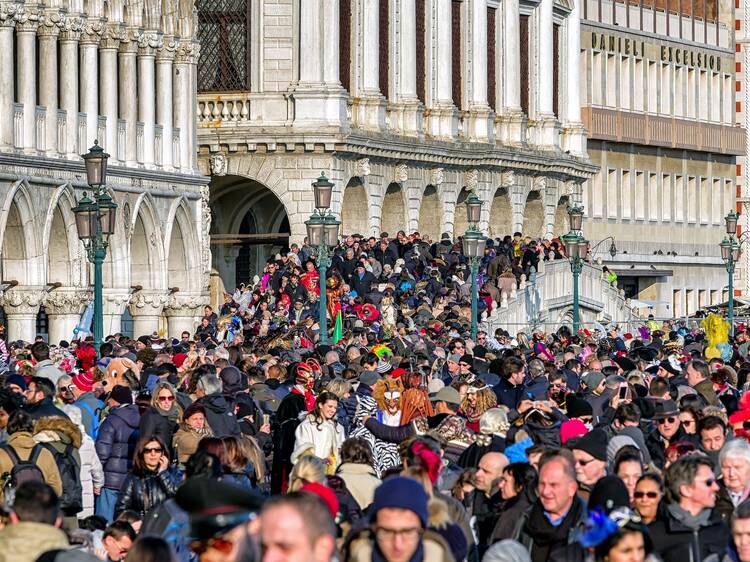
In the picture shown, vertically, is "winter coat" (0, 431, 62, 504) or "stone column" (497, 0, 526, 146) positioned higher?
"stone column" (497, 0, 526, 146)

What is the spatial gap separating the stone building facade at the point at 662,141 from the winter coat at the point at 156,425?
57351mm

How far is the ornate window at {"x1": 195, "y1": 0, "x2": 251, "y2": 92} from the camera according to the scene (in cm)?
5859

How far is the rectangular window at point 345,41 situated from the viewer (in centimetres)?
5906

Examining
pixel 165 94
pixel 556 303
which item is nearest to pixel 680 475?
pixel 165 94

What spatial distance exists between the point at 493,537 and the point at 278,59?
151 ft

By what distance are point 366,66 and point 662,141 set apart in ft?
80.1

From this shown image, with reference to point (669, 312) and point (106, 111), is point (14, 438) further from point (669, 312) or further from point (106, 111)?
point (669, 312)

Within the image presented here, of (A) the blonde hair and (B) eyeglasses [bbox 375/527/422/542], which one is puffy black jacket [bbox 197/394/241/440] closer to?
(A) the blonde hair

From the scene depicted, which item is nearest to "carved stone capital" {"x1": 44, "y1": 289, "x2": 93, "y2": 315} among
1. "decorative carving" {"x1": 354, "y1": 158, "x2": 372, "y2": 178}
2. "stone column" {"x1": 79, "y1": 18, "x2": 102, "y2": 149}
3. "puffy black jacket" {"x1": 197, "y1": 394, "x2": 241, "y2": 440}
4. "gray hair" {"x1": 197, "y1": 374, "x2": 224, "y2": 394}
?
"stone column" {"x1": 79, "y1": 18, "x2": 102, "y2": 149}

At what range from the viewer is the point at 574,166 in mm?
70938

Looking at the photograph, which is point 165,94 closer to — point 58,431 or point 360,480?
point 58,431

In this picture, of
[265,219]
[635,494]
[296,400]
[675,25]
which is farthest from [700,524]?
[675,25]

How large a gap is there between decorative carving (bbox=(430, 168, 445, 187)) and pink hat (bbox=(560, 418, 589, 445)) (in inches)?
1798

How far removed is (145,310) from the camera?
48719 mm
